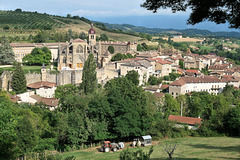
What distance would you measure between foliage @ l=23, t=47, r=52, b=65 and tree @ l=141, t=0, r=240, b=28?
45.5m

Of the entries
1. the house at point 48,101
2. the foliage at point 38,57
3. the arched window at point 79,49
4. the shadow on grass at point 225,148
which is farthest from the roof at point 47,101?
the shadow on grass at point 225,148

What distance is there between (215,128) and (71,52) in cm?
3302

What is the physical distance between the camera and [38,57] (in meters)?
53.8

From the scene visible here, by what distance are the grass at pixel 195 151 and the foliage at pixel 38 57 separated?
113 feet

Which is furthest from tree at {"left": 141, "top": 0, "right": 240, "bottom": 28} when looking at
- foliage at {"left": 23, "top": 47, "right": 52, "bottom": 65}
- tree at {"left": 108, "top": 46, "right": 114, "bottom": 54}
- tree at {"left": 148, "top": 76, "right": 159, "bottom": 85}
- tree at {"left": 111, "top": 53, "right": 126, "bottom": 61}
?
tree at {"left": 108, "top": 46, "right": 114, "bottom": 54}

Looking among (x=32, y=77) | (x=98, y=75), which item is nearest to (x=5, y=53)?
(x=32, y=77)

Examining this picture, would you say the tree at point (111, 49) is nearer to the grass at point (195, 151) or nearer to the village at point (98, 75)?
the village at point (98, 75)

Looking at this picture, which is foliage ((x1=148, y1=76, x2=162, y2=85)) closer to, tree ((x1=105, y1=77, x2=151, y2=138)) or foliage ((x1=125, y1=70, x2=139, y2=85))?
foliage ((x1=125, y1=70, x2=139, y2=85))

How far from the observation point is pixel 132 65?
51.3 metres

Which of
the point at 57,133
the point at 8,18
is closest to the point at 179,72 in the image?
the point at 57,133

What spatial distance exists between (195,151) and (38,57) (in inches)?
1579

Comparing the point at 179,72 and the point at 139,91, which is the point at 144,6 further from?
the point at 179,72

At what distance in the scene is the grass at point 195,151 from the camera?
18.9 meters

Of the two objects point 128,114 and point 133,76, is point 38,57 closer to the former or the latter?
point 133,76
